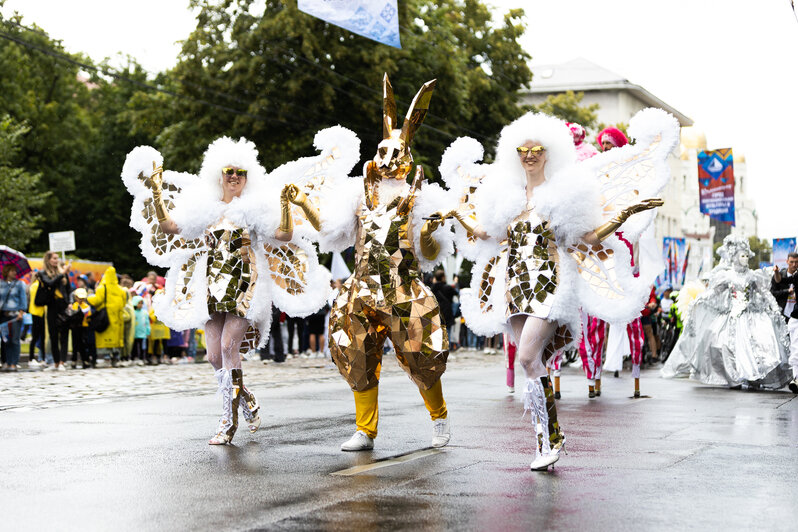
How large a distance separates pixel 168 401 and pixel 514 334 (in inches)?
217

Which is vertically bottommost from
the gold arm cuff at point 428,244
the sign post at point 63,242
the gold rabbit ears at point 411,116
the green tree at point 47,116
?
the gold arm cuff at point 428,244

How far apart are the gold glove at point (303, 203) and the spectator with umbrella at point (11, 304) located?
10930mm

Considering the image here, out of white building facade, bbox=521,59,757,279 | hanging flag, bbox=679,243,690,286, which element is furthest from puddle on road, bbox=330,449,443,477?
white building facade, bbox=521,59,757,279

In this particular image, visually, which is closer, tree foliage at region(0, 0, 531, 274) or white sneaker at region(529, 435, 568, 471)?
white sneaker at region(529, 435, 568, 471)

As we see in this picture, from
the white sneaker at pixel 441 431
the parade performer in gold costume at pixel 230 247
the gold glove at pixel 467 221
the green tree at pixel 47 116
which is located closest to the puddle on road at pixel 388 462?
the white sneaker at pixel 441 431

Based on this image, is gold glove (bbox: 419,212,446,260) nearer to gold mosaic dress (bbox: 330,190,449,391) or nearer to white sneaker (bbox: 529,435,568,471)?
gold mosaic dress (bbox: 330,190,449,391)

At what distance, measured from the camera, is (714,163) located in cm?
3216

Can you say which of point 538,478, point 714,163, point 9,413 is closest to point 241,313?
point 538,478

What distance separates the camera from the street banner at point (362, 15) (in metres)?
13.0

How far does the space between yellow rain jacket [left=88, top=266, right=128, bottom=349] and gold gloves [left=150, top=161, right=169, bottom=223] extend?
1124 cm

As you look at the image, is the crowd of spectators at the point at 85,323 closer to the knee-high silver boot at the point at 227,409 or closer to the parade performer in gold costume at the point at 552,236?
the knee-high silver boot at the point at 227,409

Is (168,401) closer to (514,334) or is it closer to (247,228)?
(247,228)

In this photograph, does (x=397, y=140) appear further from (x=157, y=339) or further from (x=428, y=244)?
(x=157, y=339)

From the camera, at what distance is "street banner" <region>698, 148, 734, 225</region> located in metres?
31.4
